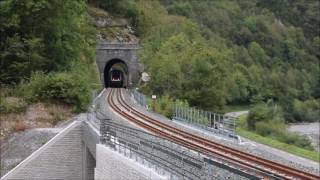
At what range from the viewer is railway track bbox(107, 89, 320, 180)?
1608cm

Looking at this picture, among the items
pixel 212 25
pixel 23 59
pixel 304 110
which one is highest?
pixel 212 25

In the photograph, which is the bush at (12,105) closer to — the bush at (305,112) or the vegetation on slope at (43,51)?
the vegetation on slope at (43,51)

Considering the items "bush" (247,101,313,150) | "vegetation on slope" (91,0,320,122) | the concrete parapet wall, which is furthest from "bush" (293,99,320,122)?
the concrete parapet wall

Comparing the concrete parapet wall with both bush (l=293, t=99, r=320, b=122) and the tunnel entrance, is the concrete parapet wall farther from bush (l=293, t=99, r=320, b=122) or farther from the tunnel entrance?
bush (l=293, t=99, r=320, b=122)

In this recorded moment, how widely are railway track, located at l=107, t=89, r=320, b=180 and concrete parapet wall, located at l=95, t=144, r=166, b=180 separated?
7.47ft

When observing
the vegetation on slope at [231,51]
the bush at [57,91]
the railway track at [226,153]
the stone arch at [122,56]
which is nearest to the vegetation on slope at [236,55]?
the vegetation on slope at [231,51]

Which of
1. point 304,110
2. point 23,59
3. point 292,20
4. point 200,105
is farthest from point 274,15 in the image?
point 23,59

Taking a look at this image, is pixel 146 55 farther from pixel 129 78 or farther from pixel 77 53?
pixel 77 53

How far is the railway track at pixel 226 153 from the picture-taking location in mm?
16078

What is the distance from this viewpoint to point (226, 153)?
67.5ft

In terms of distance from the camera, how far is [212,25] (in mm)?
137875

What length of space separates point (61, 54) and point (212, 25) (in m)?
99.2

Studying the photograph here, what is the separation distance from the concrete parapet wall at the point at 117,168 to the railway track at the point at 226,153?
2276mm

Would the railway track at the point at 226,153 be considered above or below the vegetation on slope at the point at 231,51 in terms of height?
below
